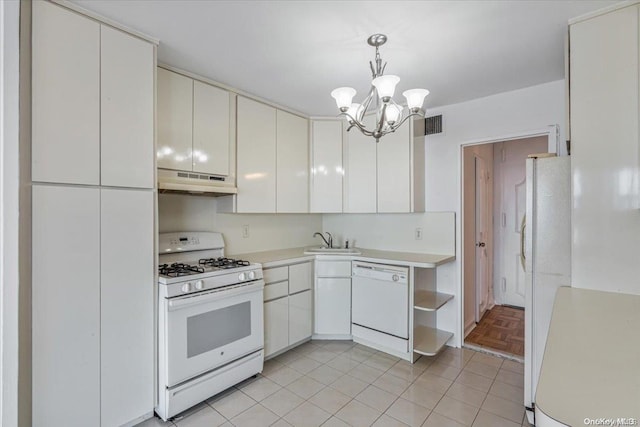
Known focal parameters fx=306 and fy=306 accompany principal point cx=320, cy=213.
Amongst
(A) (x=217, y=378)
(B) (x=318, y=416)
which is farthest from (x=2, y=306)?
Result: (B) (x=318, y=416)

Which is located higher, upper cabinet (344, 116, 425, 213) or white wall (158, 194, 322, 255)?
upper cabinet (344, 116, 425, 213)

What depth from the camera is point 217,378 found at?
7.25 ft

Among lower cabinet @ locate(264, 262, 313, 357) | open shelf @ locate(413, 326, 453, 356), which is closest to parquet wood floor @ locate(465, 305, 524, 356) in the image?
open shelf @ locate(413, 326, 453, 356)

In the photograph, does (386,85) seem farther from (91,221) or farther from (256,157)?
(91,221)

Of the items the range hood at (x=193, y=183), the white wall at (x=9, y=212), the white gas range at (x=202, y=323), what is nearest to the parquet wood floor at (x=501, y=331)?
the white gas range at (x=202, y=323)

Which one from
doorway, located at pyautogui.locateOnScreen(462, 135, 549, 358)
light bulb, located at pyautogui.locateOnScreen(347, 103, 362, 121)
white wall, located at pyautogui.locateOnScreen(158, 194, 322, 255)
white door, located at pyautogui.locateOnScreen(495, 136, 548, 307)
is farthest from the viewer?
white door, located at pyautogui.locateOnScreen(495, 136, 548, 307)

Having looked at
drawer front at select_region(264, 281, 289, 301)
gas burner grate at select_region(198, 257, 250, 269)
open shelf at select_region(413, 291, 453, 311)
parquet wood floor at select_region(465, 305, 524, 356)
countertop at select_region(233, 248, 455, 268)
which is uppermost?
gas burner grate at select_region(198, 257, 250, 269)

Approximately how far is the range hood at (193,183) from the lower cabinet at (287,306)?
0.81 meters

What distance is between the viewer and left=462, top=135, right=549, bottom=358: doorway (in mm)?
3314

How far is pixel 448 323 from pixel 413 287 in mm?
798

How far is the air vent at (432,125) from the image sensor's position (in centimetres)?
321

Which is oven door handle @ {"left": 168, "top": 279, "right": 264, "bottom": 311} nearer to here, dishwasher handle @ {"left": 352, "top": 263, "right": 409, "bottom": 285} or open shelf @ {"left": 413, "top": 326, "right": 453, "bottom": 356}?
dishwasher handle @ {"left": 352, "top": 263, "right": 409, "bottom": 285}

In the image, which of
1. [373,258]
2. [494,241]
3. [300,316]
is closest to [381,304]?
[373,258]

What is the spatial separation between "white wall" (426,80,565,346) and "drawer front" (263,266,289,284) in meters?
1.67
